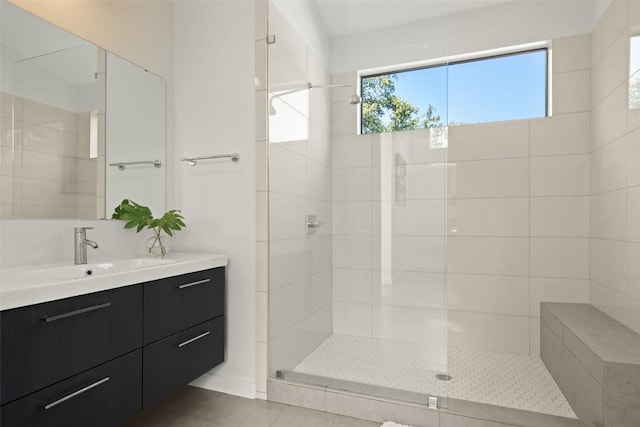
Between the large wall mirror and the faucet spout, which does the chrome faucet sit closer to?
the faucet spout

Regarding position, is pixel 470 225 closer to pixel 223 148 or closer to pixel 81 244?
pixel 223 148

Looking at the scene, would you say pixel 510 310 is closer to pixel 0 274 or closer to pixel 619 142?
pixel 619 142

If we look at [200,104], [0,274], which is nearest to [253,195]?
[200,104]

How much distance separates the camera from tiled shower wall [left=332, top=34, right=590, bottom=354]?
2.17 m

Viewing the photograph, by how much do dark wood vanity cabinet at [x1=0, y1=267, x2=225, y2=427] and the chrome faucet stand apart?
41cm

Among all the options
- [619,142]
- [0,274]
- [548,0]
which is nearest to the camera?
[0,274]

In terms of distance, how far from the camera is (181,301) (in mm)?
1725

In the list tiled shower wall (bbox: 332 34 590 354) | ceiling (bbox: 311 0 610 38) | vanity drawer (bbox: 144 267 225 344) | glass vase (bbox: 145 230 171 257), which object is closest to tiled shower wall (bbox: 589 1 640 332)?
tiled shower wall (bbox: 332 34 590 354)

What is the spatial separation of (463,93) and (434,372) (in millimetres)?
2049

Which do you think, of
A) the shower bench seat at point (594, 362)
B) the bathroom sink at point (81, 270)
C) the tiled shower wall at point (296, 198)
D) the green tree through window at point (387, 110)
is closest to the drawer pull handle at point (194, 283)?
the bathroom sink at point (81, 270)

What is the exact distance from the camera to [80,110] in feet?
5.96

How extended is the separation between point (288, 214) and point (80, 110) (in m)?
1.20

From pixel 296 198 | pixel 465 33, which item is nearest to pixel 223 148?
pixel 296 198

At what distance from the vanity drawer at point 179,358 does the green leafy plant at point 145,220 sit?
0.51 metres
